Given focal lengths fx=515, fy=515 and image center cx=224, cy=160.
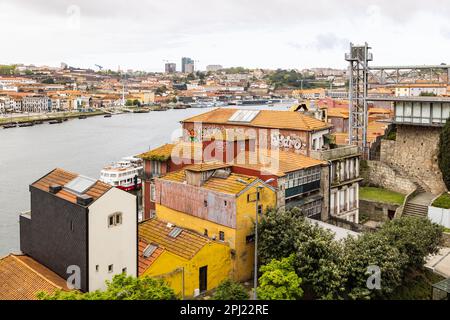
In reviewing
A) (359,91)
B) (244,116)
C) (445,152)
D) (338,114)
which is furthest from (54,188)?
(338,114)

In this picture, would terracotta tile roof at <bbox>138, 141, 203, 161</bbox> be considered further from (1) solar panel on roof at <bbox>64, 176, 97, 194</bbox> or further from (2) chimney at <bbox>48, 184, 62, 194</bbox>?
(2) chimney at <bbox>48, 184, 62, 194</bbox>

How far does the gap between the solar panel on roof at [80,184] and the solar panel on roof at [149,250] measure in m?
1.13

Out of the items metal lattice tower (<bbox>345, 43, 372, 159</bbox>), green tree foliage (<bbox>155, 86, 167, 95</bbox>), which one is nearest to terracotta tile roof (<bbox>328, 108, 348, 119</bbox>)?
metal lattice tower (<bbox>345, 43, 372, 159</bbox>)

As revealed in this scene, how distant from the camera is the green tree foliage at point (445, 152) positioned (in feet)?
33.3

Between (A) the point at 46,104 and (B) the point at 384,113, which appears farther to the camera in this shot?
(A) the point at 46,104

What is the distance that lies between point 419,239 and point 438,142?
472 cm

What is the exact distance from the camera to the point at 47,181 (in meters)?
6.47

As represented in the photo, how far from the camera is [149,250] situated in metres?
6.41

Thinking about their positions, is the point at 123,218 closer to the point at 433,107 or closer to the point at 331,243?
the point at 331,243

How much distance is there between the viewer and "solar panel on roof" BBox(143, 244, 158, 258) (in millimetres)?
6332

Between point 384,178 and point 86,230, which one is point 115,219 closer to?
point 86,230

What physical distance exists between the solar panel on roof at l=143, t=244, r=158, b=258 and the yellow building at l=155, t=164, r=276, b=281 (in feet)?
3.02

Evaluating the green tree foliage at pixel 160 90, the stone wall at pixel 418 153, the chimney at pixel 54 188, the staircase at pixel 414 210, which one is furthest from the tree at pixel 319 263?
the green tree foliage at pixel 160 90
